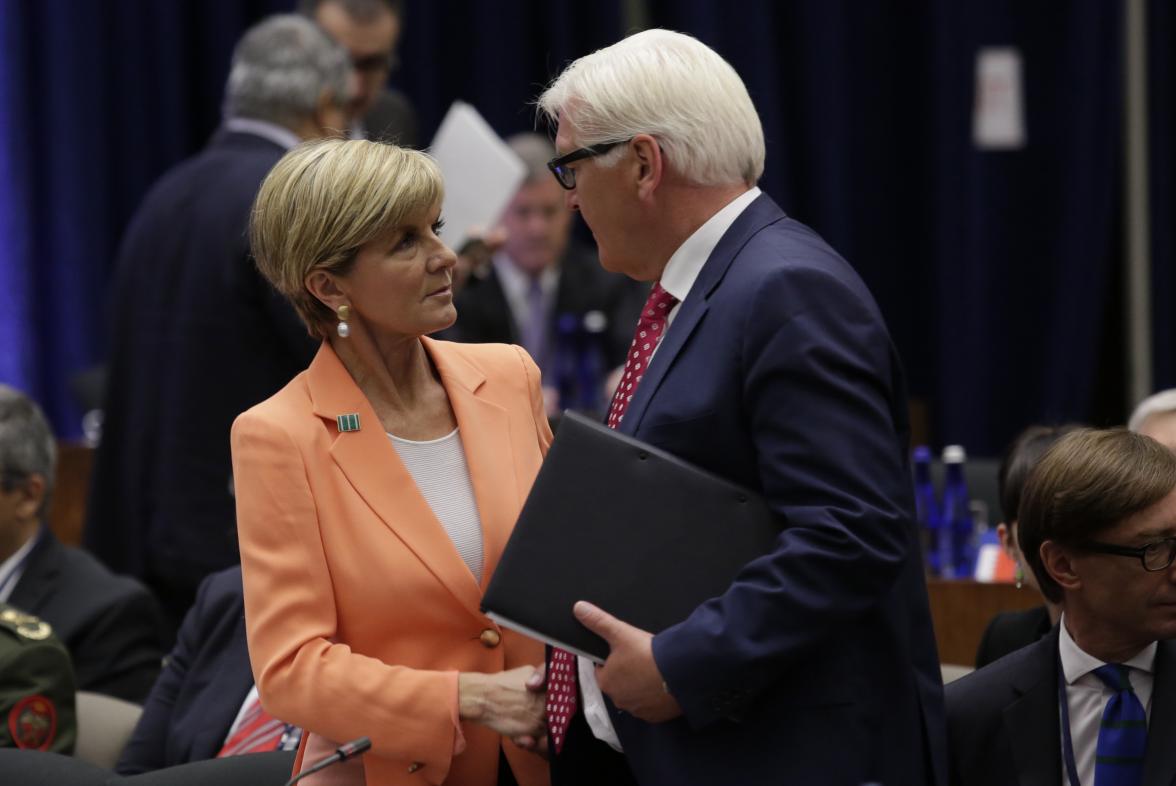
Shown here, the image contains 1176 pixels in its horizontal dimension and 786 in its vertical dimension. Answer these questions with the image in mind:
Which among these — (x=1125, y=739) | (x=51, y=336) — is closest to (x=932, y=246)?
(x=51, y=336)

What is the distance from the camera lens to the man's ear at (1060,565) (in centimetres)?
242

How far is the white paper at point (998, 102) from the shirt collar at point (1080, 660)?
3868mm

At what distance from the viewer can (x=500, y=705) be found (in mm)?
2160

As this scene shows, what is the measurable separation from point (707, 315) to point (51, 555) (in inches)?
79.7

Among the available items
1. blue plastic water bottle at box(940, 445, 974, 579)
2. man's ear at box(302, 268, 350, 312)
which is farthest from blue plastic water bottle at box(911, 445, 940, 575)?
man's ear at box(302, 268, 350, 312)

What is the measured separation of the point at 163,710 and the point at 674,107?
5.15 feet

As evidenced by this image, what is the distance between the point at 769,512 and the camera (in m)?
1.97

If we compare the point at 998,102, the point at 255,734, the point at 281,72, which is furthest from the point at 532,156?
the point at 255,734

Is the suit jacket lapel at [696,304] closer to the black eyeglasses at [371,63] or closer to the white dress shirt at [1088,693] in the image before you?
the white dress shirt at [1088,693]

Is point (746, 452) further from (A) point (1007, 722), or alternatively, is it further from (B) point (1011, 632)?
(B) point (1011, 632)

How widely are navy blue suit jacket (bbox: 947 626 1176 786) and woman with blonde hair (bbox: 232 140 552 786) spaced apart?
627 mm

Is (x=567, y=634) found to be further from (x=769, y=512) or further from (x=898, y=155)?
(x=898, y=155)

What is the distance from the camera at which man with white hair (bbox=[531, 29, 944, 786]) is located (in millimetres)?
1900

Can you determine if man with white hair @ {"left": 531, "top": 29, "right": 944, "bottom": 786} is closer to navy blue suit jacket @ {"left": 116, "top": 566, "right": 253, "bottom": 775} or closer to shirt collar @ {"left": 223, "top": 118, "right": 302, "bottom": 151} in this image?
navy blue suit jacket @ {"left": 116, "top": 566, "right": 253, "bottom": 775}
